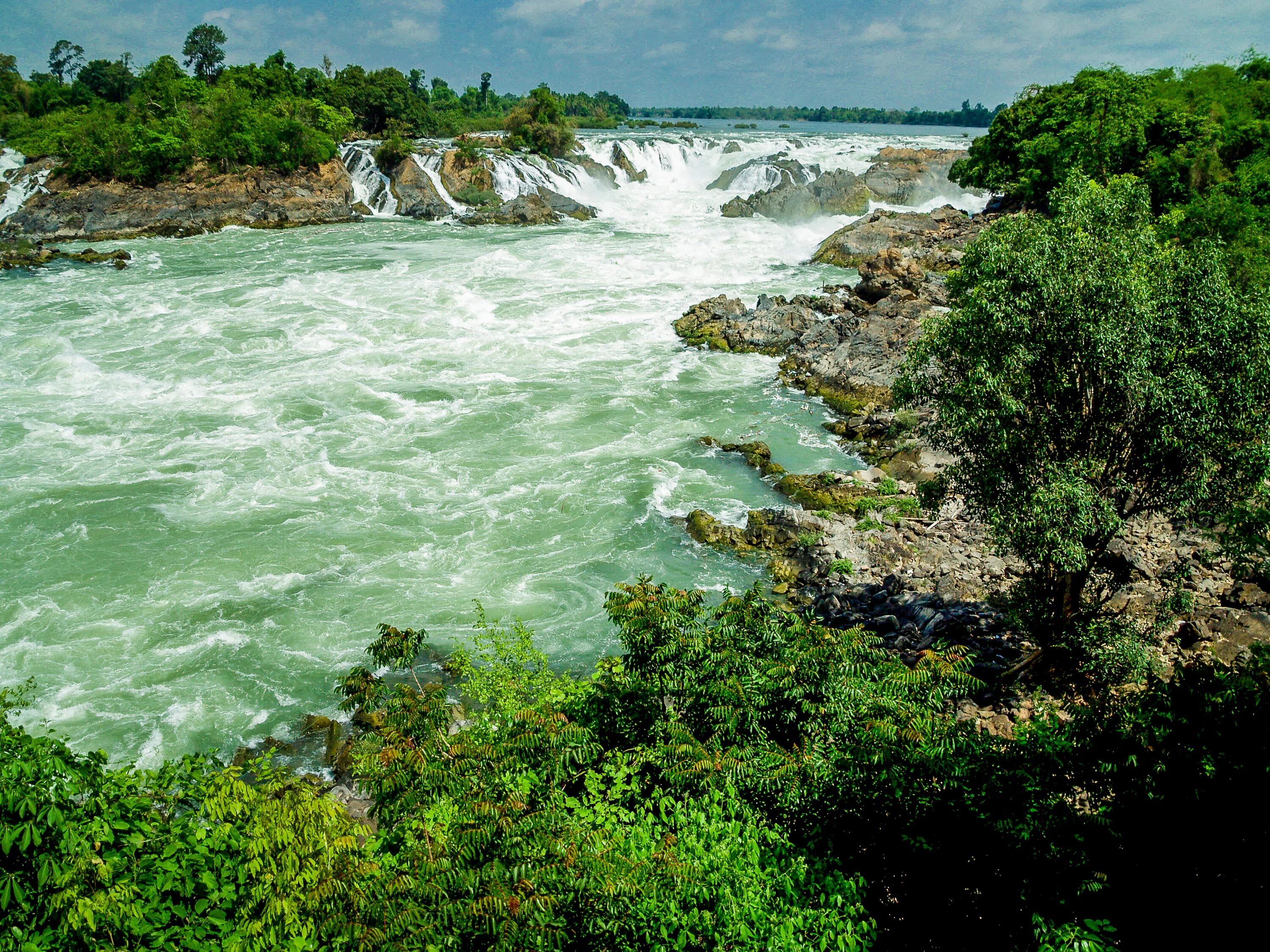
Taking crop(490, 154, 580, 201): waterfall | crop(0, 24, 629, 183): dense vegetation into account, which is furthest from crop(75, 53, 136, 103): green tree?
crop(490, 154, 580, 201): waterfall

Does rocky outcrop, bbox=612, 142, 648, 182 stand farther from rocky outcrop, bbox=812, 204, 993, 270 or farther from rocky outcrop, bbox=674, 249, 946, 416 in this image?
rocky outcrop, bbox=674, 249, 946, 416

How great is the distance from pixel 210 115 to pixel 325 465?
191 ft

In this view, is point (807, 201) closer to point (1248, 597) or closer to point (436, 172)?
point (436, 172)

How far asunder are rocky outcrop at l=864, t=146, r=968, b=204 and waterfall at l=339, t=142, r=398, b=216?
40021 mm

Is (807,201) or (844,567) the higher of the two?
(807,201)

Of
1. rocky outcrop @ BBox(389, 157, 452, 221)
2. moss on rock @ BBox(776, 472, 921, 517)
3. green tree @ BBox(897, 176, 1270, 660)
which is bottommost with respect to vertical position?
moss on rock @ BBox(776, 472, 921, 517)

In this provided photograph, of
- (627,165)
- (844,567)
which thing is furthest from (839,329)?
(627,165)

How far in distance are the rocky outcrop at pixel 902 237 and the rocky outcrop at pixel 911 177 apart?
47.5 feet

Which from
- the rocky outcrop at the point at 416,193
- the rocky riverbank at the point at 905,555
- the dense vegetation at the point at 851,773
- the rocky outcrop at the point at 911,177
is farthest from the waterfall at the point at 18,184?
the rocky outcrop at the point at 911,177

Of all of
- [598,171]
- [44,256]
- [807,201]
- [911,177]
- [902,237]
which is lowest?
[902,237]

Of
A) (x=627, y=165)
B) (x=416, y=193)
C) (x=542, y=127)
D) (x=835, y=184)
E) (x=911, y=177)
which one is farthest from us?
(x=627, y=165)

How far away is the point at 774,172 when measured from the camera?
67.9 meters

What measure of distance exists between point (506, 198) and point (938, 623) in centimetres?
5644

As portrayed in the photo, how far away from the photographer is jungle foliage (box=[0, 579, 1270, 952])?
5137 millimetres
